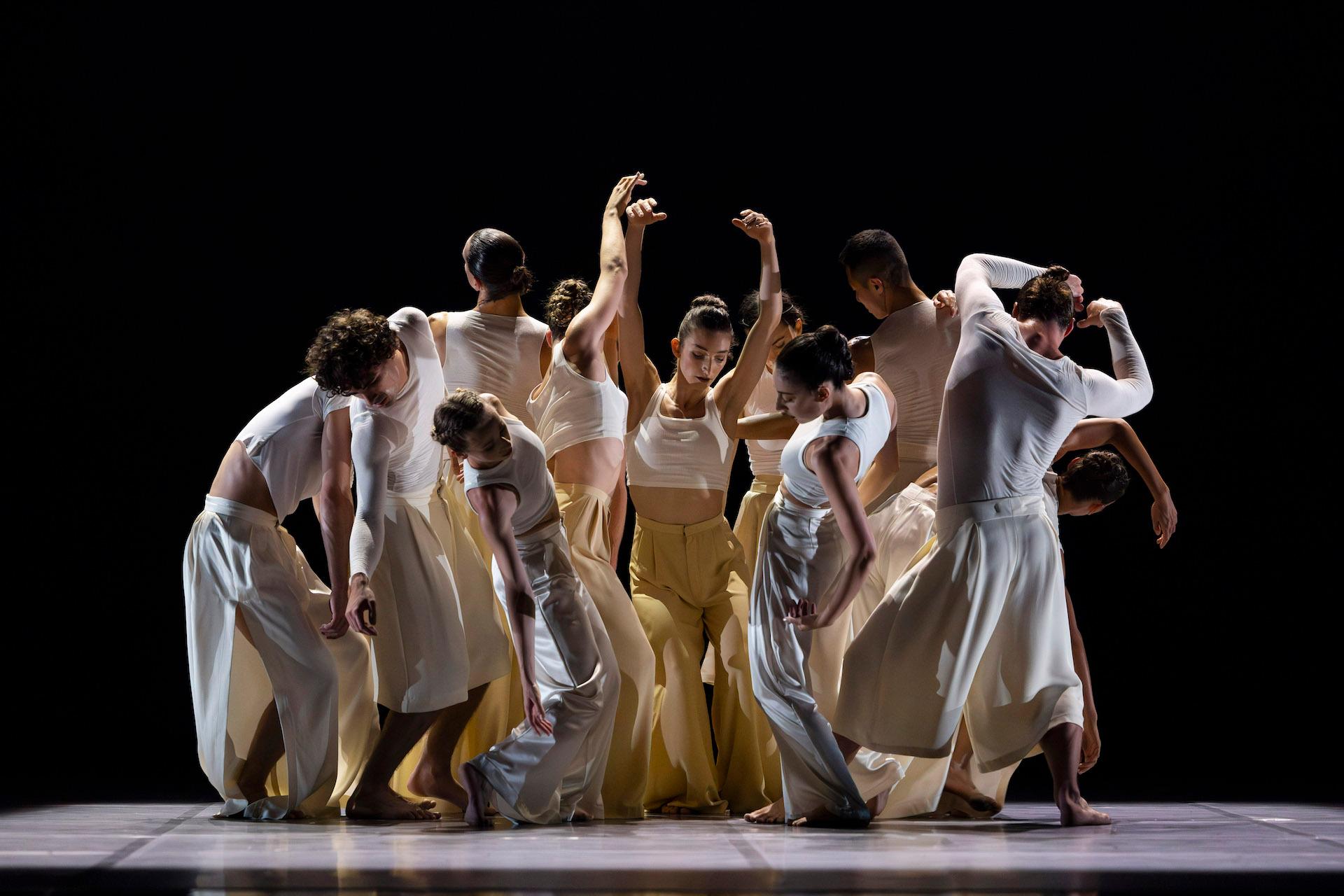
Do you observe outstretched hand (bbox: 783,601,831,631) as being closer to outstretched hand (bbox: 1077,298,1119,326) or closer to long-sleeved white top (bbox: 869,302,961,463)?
long-sleeved white top (bbox: 869,302,961,463)

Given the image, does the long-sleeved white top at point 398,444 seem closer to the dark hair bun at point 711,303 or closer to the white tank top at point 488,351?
the white tank top at point 488,351

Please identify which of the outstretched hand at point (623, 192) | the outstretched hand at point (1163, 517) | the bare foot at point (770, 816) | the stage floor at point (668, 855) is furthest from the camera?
the outstretched hand at point (623, 192)

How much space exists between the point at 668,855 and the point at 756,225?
194cm

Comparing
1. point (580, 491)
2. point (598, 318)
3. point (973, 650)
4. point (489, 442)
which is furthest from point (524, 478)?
point (973, 650)

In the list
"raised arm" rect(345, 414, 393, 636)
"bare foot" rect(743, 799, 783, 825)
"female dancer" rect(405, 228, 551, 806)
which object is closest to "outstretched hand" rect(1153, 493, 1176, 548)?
"bare foot" rect(743, 799, 783, 825)

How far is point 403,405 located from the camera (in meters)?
3.47

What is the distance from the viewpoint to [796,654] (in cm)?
333

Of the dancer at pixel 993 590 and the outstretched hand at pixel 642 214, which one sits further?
the outstretched hand at pixel 642 214

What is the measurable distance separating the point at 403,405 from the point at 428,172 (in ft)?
8.10

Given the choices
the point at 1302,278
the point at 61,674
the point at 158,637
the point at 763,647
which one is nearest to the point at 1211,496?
the point at 1302,278

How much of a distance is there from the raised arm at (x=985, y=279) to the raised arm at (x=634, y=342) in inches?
38.8

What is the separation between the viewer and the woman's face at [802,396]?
326 cm

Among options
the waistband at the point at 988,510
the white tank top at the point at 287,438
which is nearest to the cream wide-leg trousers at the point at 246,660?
the white tank top at the point at 287,438

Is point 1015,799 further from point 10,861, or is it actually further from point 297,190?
point 297,190
